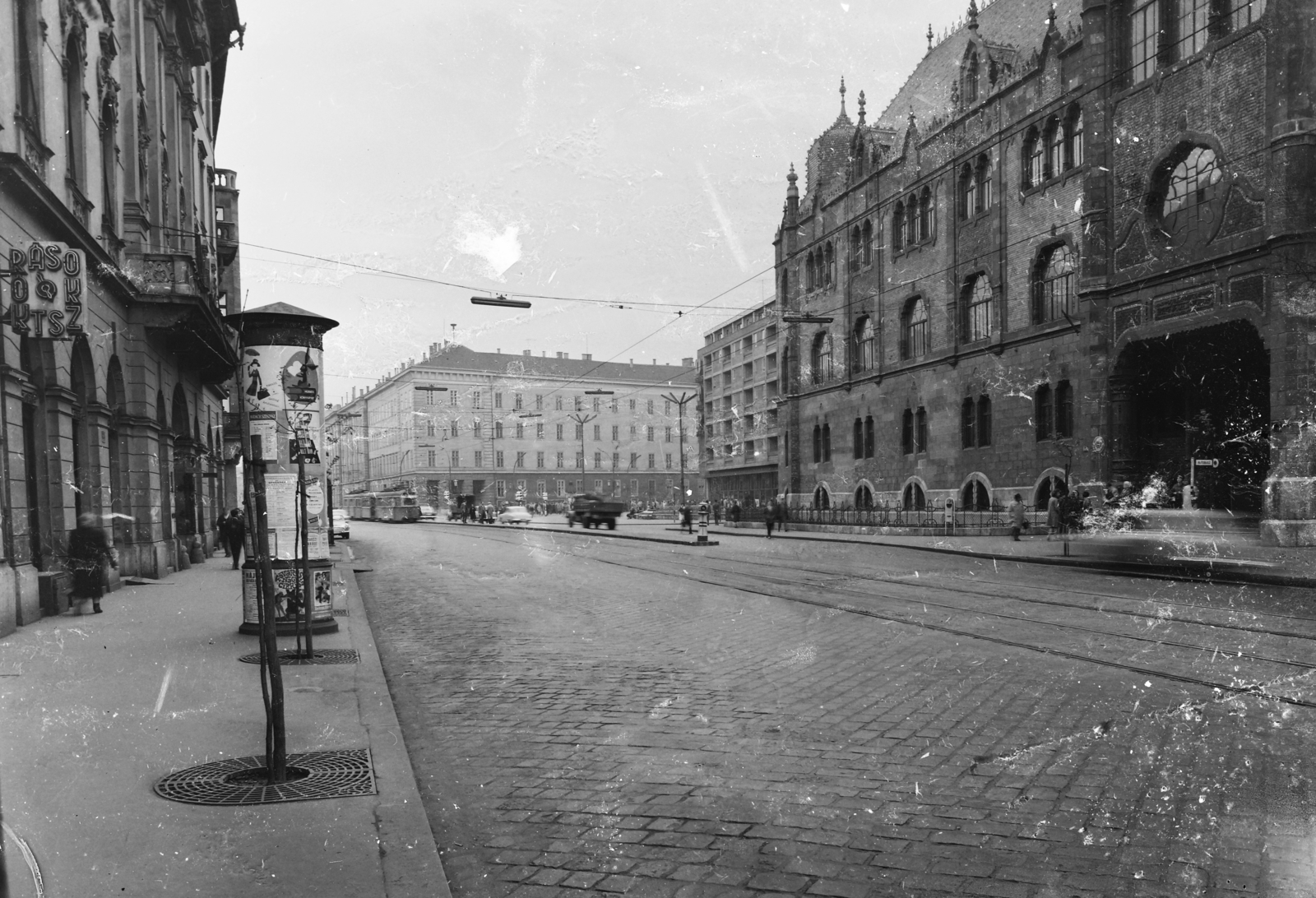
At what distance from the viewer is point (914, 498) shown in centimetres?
4219

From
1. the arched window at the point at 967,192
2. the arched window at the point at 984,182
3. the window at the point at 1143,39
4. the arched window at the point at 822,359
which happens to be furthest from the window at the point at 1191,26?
the arched window at the point at 822,359

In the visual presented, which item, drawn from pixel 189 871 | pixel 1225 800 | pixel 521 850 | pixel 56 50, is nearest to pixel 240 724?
pixel 189 871

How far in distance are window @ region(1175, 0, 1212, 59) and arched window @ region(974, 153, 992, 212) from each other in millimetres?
9911

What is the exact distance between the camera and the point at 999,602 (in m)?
13.3

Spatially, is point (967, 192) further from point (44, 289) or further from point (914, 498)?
point (44, 289)

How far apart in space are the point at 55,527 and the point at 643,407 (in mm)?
93618

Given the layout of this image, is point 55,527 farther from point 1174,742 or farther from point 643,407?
point 643,407

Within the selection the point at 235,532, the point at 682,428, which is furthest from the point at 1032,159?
the point at 682,428

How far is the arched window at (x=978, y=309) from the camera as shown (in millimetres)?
37625

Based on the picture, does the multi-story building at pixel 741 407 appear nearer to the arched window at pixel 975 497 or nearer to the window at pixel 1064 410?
the arched window at pixel 975 497

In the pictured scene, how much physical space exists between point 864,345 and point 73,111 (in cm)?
3664

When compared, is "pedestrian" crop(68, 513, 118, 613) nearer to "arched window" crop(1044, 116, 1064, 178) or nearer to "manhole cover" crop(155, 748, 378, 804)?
"manhole cover" crop(155, 748, 378, 804)

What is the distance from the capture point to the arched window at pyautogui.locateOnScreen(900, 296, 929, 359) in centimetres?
4209

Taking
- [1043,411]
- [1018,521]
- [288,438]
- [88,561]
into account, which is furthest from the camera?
[1043,411]
